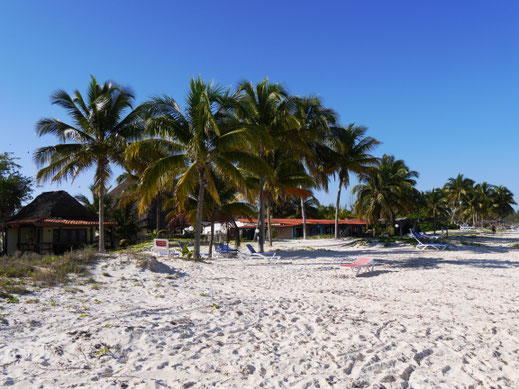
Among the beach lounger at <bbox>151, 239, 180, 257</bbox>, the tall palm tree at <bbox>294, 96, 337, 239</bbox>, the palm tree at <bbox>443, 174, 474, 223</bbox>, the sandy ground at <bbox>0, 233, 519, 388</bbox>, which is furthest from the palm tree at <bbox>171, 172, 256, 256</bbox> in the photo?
the palm tree at <bbox>443, 174, 474, 223</bbox>

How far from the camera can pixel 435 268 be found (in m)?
11.4

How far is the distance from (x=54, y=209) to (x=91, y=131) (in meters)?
9.80

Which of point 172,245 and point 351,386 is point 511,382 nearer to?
point 351,386

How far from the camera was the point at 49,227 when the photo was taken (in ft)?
67.3

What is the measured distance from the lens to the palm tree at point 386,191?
30406mm

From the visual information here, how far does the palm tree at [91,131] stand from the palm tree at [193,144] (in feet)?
9.45

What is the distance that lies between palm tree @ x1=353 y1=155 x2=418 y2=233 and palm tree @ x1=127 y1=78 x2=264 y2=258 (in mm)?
19183

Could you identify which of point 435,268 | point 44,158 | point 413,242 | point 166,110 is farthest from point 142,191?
point 413,242

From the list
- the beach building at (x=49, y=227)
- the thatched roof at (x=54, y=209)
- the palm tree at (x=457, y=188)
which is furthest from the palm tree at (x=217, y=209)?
the palm tree at (x=457, y=188)

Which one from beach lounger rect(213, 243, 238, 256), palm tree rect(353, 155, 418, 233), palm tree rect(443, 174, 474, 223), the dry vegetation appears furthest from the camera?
palm tree rect(443, 174, 474, 223)

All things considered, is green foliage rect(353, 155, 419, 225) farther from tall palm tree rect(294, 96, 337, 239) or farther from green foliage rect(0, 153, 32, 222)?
green foliage rect(0, 153, 32, 222)

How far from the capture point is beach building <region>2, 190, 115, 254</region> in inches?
778

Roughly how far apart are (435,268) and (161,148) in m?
10.4

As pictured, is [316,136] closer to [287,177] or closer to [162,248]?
[287,177]
